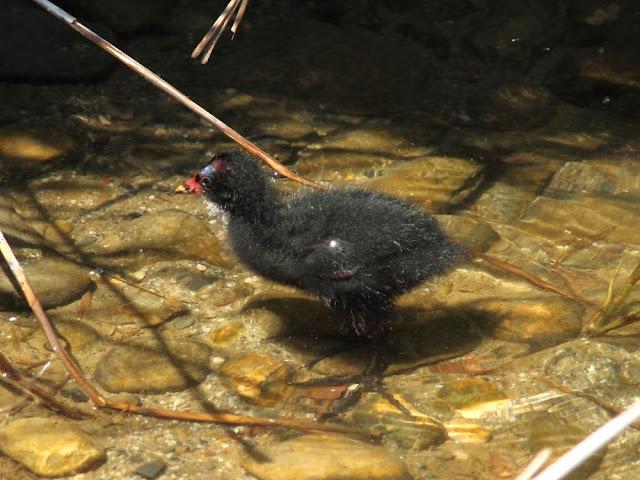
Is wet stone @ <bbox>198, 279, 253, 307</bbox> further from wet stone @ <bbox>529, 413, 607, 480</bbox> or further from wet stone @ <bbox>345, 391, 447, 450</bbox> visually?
wet stone @ <bbox>529, 413, 607, 480</bbox>

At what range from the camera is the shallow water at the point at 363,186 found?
3449mm

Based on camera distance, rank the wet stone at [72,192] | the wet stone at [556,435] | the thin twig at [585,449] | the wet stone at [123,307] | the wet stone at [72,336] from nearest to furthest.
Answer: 1. the thin twig at [585,449]
2. the wet stone at [556,435]
3. the wet stone at [72,336]
4. the wet stone at [123,307]
5. the wet stone at [72,192]

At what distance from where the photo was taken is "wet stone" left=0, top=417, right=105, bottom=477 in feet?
10.3

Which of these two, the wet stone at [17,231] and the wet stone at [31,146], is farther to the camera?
the wet stone at [31,146]

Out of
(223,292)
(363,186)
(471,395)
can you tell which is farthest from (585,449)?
(363,186)

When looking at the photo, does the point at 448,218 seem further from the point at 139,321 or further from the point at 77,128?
the point at 77,128

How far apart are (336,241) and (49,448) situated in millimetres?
1445

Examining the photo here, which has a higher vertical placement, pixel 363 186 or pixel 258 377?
pixel 363 186

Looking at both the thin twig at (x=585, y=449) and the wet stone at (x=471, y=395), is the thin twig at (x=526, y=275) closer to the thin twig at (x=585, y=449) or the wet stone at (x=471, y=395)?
the wet stone at (x=471, y=395)

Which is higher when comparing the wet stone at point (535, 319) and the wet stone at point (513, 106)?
the wet stone at point (513, 106)

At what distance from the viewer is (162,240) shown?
4629 mm

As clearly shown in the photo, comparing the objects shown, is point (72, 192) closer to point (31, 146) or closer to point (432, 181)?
point (31, 146)

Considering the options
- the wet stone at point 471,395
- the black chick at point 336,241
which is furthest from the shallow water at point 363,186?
the black chick at point 336,241

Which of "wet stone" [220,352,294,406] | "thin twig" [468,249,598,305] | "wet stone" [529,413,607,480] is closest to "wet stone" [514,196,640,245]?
"thin twig" [468,249,598,305]
